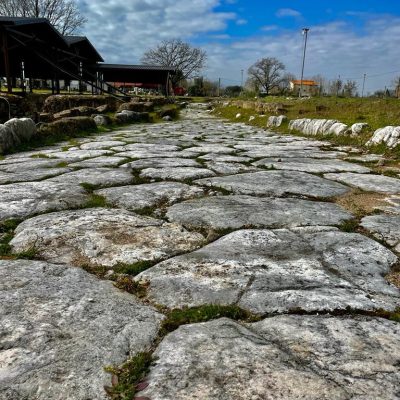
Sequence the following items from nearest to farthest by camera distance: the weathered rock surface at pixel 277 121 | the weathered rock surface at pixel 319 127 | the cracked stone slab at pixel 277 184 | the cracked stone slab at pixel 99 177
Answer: the cracked stone slab at pixel 277 184 → the cracked stone slab at pixel 99 177 → the weathered rock surface at pixel 319 127 → the weathered rock surface at pixel 277 121

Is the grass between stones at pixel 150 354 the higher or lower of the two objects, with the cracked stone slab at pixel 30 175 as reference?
higher

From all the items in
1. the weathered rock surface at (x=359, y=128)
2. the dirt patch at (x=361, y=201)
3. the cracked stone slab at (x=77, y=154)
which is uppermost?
the weathered rock surface at (x=359, y=128)

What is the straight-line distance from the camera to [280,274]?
1.72 m

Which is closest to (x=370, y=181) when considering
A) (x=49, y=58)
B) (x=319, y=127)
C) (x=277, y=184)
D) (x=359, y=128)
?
(x=277, y=184)

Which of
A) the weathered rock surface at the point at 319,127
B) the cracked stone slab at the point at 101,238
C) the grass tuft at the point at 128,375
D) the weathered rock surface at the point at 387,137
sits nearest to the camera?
the grass tuft at the point at 128,375

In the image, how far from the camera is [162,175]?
3785 millimetres

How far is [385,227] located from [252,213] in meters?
0.85

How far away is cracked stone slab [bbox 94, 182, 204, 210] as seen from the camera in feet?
9.23

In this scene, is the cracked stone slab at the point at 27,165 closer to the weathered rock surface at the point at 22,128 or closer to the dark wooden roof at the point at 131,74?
the weathered rock surface at the point at 22,128

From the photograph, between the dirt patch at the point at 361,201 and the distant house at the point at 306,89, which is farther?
the distant house at the point at 306,89

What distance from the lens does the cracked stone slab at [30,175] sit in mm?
3541

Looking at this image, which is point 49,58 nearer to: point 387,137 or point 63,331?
point 387,137

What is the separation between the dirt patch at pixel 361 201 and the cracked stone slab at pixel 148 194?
46.1 inches

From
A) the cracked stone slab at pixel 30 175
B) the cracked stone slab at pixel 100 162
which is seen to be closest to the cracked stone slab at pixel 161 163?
the cracked stone slab at pixel 100 162
